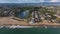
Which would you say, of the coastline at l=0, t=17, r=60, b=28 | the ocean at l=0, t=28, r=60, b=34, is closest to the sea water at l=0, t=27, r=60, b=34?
the ocean at l=0, t=28, r=60, b=34

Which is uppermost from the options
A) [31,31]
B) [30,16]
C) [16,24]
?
[30,16]

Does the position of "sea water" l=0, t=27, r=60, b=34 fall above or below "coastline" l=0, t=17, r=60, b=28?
below

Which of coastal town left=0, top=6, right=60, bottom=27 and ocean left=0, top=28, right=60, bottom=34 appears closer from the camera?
ocean left=0, top=28, right=60, bottom=34

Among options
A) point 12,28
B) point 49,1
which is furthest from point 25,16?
point 49,1

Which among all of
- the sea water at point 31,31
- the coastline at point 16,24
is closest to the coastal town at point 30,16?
the coastline at point 16,24

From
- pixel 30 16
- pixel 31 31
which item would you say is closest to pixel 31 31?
pixel 31 31

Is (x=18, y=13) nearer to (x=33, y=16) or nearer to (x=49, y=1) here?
(x=33, y=16)

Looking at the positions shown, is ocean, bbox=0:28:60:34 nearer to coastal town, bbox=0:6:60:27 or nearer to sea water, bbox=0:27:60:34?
sea water, bbox=0:27:60:34

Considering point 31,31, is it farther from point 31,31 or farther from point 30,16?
point 30,16
